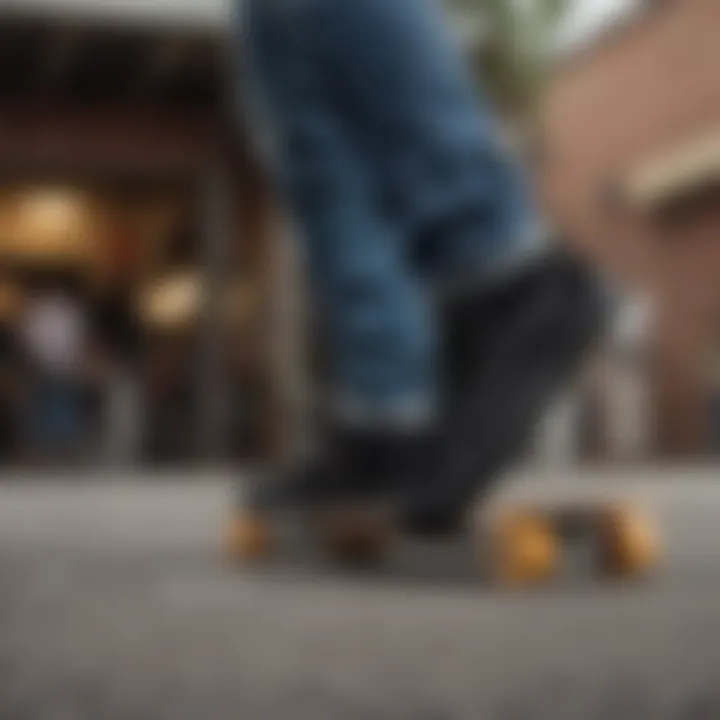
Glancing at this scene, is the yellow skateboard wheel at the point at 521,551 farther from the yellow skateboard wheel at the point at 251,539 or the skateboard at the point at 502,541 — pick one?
the yellow skateboard wheel at the point at 251,539

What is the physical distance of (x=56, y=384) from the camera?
4.61 meters

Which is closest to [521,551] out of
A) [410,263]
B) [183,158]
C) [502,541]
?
[502,541]

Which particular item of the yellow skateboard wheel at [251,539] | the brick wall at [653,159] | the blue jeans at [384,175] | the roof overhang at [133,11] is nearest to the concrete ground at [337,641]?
the yellow skateboard wheel at [251,539]

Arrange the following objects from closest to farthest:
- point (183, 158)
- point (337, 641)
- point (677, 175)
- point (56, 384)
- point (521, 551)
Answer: point (337, 641)
point (521, 551)
point (677, 175)
point (183, 158)
point (56, 384)

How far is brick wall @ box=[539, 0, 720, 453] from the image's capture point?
11.0 feet

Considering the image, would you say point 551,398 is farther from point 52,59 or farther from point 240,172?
point 240,172

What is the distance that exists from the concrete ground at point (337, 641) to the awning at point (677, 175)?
2.38m

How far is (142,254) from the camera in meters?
6.17

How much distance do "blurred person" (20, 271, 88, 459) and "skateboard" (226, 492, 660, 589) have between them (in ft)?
11.1

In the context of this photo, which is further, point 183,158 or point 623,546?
point 183,158

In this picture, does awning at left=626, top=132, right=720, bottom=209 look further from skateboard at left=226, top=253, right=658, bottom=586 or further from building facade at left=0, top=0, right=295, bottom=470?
skateboard at left=226, top=253, right=658, bottom=586

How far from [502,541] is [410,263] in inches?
9.2

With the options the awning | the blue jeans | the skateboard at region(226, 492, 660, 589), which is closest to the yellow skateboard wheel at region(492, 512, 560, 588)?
the skateboard at region(226, 492, 660, 589)

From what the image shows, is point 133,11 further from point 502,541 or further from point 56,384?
point 502,541
